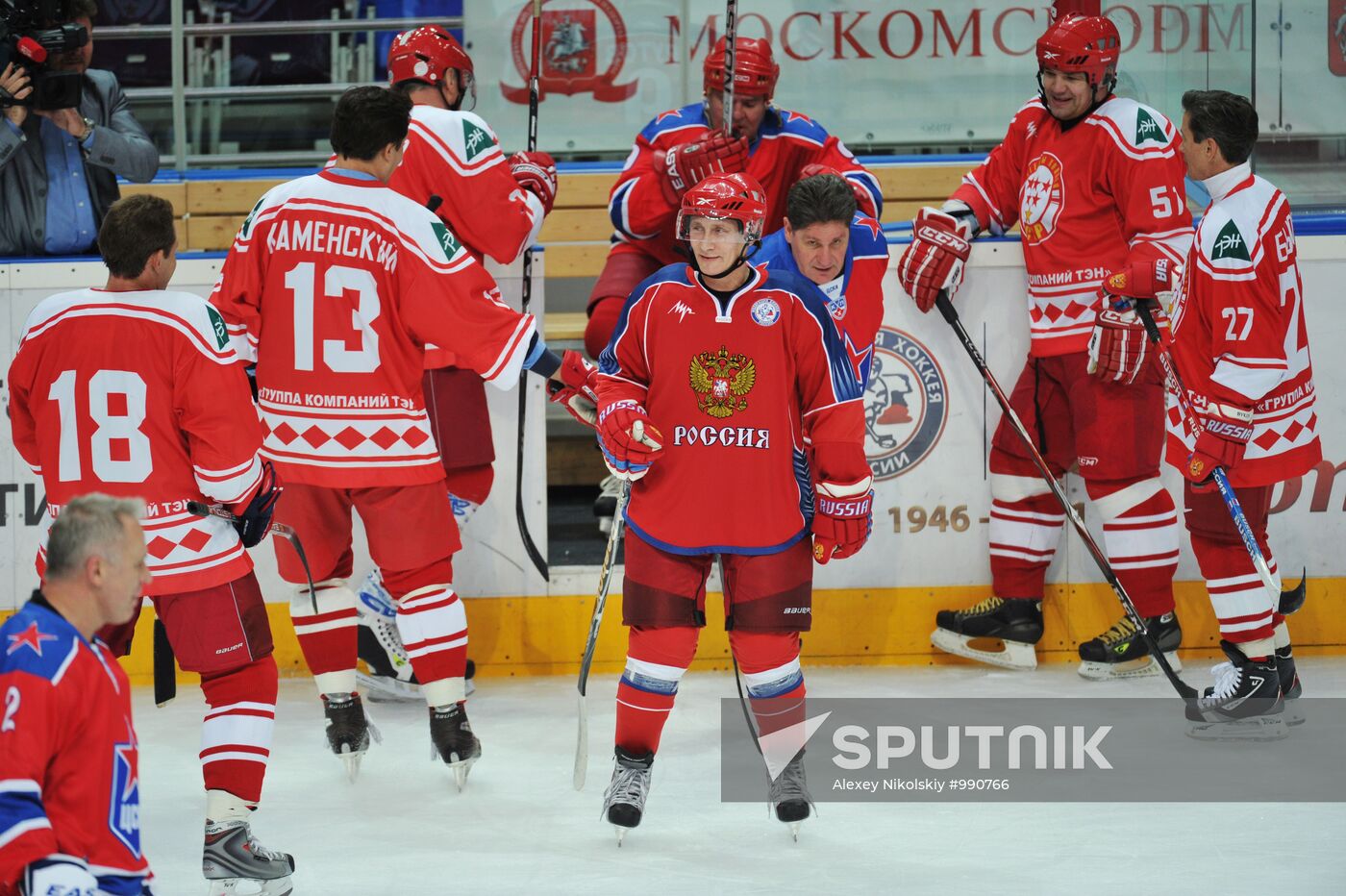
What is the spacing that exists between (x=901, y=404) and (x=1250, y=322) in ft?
3.62

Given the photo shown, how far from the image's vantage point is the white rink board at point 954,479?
179 inches

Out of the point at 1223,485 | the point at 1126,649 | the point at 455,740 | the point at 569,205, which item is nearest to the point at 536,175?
the point at 455,740

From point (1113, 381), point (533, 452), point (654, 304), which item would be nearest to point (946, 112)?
point (1113, 381)

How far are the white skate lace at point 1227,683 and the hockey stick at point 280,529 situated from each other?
2092 mm

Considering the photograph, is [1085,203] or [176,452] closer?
[176,452]

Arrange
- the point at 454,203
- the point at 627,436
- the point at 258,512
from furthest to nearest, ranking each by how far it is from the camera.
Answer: the point at 454,203, the point at 627,436, the point at 258,512

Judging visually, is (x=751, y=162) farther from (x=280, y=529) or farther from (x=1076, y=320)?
(x=280, y=529)

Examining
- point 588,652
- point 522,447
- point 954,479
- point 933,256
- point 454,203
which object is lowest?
point 588,652

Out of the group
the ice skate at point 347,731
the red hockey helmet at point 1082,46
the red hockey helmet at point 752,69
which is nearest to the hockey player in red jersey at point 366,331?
the ice skate at point 347,731

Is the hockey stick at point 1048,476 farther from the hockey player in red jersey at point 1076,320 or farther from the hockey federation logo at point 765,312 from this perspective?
the hockey federation logo at point 765,312

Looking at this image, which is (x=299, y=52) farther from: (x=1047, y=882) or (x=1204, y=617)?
(x=1047, y=882)

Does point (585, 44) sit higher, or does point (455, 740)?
point (585, 44)

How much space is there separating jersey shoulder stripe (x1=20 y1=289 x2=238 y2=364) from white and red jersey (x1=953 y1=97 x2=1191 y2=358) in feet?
7.67

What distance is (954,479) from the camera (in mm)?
4605
